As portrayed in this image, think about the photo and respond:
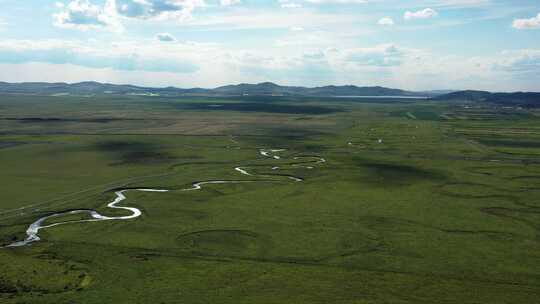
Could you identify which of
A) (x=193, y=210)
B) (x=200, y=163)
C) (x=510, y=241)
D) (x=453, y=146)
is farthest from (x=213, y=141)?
(x=510, y=241)

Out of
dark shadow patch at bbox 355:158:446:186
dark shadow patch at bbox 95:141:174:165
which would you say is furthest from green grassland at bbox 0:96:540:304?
dark shadow patch at bbox 95:141:174:165

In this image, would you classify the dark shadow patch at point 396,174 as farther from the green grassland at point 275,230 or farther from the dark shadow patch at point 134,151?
the dark shadow patch at point 134,151

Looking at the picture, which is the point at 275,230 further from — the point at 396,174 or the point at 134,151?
the point at 134,151

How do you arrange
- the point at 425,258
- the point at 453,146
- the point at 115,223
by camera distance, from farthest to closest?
the point at 453,146, the point at 115,223, the point at 425,258

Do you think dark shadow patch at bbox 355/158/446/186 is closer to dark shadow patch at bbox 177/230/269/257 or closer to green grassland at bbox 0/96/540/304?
green grassland at bbox 0/96/540/304

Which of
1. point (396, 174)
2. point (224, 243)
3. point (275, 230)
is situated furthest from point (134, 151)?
point (224, 243)

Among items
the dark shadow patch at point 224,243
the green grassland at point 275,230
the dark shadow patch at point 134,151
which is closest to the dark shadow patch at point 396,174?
the green grassland at point 275,230

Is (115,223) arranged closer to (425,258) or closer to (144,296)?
(144,296)

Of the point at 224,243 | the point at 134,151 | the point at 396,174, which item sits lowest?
the point at 224,243
